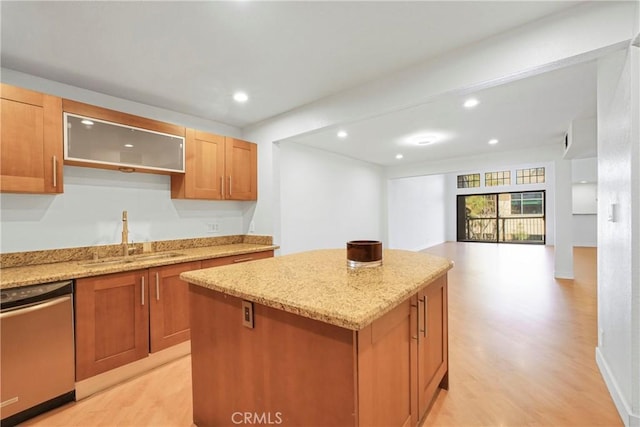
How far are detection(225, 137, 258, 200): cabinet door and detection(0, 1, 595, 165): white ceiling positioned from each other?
16.0 inches

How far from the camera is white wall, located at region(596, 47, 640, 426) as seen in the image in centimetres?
153

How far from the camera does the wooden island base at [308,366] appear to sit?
3.35 feet

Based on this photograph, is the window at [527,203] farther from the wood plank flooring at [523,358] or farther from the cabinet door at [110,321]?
the cabinet door at [110,321]

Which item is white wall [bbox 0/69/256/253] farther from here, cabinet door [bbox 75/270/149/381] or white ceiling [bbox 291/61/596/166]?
white ceiling [bbox 291/61/596/166]

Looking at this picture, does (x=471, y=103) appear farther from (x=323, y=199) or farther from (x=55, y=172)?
(x=55, y=172)

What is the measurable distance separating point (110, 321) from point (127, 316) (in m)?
0.11

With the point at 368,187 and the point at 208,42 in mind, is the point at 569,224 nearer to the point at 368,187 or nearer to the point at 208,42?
the point at 368,187

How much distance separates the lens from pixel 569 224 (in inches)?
190

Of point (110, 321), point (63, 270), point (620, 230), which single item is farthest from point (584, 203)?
point (63, 270)

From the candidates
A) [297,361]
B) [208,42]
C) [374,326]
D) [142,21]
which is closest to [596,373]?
[374,326]

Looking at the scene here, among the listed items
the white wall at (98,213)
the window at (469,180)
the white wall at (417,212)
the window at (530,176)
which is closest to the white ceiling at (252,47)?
the white wall at (98,213)

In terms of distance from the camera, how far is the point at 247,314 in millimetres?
1300

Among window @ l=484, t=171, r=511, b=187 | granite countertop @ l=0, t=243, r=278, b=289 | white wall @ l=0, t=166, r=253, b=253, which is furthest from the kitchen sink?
window @ l=484, t=171, r=511, b=187

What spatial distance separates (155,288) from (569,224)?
20.3ft
